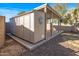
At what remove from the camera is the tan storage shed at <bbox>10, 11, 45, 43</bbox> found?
283cm

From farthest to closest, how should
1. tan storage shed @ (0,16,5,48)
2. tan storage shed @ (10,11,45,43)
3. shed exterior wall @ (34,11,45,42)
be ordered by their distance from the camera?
shed exterior wall @ (34,11,45,42) < tan storage shed @ (10,11,45,43) < tan storage shed @ (0,16,5,48)

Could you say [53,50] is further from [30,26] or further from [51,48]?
[30,26]

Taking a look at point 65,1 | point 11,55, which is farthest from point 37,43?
point 65,1

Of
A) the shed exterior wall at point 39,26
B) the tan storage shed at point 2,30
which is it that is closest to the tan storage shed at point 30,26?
the shed exterior wall at point 39,26

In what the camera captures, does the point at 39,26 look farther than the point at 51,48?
Yes

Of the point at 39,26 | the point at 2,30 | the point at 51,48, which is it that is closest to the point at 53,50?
the point at 51,48

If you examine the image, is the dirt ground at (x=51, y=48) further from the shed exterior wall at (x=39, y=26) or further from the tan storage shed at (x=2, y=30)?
the shed exterior wall at (x=39, y=26)

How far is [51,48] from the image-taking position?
279cm

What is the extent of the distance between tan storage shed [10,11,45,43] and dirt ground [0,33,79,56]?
0.74 ft

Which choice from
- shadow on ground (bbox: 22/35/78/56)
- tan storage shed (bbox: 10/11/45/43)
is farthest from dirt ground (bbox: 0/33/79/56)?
tan storage shed (bbox: 10/11/45/43)

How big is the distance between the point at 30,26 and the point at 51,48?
59 centimetres

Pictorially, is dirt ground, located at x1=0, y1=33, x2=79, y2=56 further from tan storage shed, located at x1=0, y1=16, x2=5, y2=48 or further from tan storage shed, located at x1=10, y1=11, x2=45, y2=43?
tan storage shed, located at x1=10, y1=11, x2=45, y2=43

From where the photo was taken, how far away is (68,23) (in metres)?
2.72

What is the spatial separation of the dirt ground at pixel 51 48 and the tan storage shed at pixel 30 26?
23 centimetres
